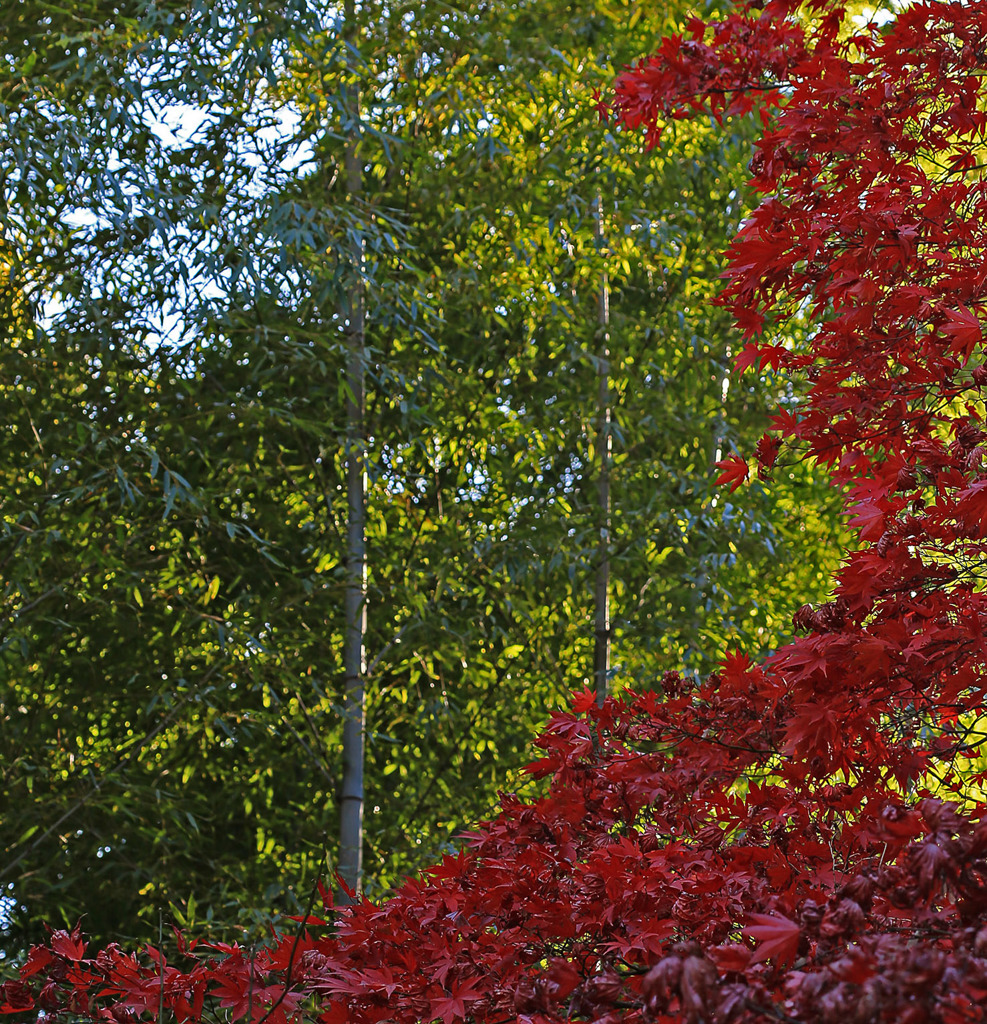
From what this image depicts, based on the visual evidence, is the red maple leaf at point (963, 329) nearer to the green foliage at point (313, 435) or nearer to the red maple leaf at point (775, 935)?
the red maple leaf at point (775, 935)

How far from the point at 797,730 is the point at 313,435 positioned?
2613 millimetres

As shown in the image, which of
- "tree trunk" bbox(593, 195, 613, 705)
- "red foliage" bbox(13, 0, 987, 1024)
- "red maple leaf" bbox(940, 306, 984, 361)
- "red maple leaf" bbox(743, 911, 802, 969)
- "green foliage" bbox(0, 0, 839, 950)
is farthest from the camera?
"tree trunk" bbox(593, 195, 613, 705)

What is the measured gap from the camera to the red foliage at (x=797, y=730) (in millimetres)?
1449

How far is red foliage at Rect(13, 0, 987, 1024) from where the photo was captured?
145 cm

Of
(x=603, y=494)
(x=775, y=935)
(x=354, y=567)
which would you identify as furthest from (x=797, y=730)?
(x=603, y=494)

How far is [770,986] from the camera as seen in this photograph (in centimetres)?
121

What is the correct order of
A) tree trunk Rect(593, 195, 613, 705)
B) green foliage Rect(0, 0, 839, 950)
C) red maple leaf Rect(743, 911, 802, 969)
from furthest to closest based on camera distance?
1. tree trunk Rect(593, 195, 613, 705)
2. green foliage Rect(0, 0, 839, 950)
3. red maple leaf Rect(743, 911, 802, 969)

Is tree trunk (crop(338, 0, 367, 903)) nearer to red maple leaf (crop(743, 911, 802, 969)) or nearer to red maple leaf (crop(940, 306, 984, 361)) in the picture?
red maple leaf (crop(940, 306, 984, 361))

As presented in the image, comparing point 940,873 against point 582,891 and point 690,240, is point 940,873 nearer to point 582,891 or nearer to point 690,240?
point 582,891

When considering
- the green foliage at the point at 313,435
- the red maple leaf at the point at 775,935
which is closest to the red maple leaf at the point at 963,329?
the red maple leaf at the point at 775,935

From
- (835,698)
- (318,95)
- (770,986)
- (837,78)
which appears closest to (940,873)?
(770,986)

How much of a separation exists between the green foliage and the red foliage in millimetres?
1620

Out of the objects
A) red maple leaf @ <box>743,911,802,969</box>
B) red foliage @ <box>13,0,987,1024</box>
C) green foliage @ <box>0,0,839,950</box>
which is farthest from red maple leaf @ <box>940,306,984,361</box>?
green foliage @ <box>0,0,839,950</box>

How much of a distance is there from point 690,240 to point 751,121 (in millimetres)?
578
